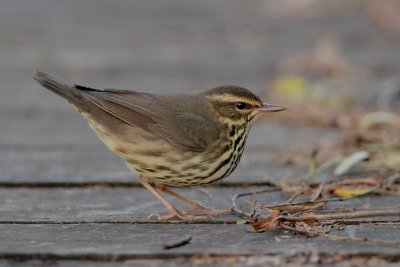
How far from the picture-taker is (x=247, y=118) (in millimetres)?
5660

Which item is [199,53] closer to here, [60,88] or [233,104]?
[233,104]

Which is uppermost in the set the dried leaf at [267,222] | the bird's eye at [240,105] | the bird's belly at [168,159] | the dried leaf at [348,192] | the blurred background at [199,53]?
the blurred background at [199,53]

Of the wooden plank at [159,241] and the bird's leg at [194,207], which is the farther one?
the bird's leg at [194,207]

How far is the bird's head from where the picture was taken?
5586 mm

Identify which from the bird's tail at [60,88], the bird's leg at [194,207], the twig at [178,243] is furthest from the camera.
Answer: the bird's tail at [60,88]

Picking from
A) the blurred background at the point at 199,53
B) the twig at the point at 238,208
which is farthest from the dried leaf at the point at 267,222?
the blurred background at the point at 199,53

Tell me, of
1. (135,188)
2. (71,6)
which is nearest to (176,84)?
(135,188)

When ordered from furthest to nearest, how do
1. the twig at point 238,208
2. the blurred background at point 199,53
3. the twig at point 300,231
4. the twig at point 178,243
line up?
1. the blurred background at point 199,53
2. the twig at point 238,208
3. the twig at point 300,231
4. the twig at point 178,243

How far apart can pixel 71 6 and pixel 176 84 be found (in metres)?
5.35

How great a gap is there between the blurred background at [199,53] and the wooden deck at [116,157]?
29mm

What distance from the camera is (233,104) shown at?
561 cm

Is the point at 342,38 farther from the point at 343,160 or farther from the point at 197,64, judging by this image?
the point at 343,160

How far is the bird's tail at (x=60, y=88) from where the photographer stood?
5398 millimetres

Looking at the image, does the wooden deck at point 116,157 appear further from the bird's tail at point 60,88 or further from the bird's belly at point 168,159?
the bird's tail at point 60,88
